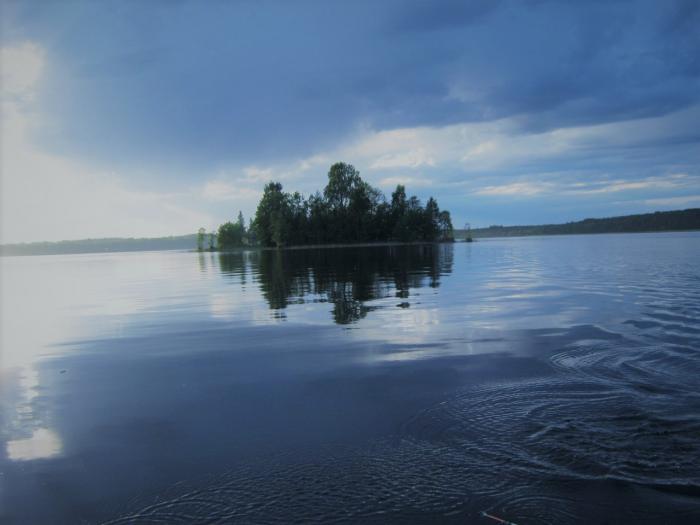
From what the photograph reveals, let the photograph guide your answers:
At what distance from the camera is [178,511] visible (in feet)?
18.1

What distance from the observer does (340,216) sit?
527 ft

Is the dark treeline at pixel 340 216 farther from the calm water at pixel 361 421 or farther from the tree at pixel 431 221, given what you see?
the calm water at pixel 361 421

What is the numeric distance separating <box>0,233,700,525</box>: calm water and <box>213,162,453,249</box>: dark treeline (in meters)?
141

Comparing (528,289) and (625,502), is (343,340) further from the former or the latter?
(528,289)

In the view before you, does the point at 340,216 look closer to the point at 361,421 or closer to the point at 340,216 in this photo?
the point at 340,216

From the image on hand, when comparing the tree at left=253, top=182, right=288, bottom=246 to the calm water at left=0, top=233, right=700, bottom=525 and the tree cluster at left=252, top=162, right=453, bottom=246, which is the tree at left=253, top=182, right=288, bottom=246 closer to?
the tree cluster at left=252, top=162, right=453, bottom=246

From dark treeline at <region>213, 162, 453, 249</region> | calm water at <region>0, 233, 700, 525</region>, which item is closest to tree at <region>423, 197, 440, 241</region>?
dark treeline at <region>213, 162, 453, 249</region>

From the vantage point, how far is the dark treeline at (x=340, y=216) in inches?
6245

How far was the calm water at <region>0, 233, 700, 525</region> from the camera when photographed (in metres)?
5.55

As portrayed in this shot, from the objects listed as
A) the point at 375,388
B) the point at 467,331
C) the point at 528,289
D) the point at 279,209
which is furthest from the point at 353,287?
the point at 279,209

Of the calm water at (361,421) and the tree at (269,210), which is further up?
the tree at (269,210)

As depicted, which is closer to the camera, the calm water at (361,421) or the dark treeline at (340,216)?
the calm water at (361,421)

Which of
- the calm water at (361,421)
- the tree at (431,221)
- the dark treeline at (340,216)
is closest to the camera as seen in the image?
the calm water at (361,421)

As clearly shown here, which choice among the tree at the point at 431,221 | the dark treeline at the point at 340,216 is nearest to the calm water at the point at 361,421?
the dark treeline at the point at 340,216
